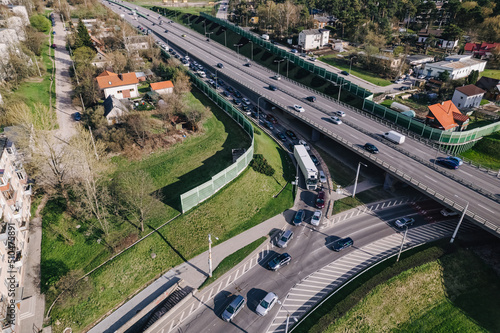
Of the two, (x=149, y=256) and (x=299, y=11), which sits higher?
(x=299, y=11)

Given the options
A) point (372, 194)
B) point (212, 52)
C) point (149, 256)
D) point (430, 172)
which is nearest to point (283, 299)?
point (149, 256)

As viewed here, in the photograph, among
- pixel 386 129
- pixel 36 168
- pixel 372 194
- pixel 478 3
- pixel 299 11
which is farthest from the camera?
pixel 299 11

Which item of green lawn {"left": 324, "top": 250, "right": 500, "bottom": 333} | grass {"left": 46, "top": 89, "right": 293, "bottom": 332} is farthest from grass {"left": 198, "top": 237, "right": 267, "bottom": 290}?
green lawn {"left": 324, "top": 250, "right": 500, "bottom": 333}

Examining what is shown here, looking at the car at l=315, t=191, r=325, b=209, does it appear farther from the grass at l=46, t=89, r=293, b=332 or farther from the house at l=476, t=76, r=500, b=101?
the house at l=476, t=76, r=500, b=101

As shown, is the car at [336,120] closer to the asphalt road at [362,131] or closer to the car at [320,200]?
the asphalt road at [362,131]

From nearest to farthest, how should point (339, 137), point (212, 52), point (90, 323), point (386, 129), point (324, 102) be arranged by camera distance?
point (90, 323) → point (339, 137) → point (386, 129) → point (324, 102) → point (212, 52)

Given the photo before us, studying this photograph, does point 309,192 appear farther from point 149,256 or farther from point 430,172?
point 149,256

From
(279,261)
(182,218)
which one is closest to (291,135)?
(182,218)

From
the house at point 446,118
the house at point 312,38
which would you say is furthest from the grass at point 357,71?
the house at point 446,118
